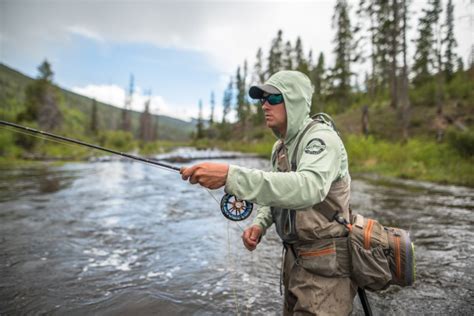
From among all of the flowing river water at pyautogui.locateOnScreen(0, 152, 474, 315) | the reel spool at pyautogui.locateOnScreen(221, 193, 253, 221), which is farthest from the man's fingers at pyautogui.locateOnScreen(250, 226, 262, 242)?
the flowing river water at pyautogui.locateOnScreen(0, 152, 474, 315)

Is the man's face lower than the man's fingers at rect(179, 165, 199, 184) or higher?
higher

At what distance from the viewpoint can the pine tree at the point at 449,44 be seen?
1232 inches

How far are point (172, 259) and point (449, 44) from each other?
146 ft

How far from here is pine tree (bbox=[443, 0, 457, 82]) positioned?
31.3 meters

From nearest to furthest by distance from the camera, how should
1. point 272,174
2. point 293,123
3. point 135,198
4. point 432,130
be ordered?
point 272,174, point 293,123, point 135,198, point 432,130

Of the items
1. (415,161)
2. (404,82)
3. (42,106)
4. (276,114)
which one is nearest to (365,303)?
(276,114)

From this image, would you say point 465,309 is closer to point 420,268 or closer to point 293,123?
point 420,268

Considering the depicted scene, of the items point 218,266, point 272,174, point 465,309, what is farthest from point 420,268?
point 272,174

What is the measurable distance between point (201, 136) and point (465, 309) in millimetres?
85190

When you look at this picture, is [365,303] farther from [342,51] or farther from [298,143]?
[342,51]

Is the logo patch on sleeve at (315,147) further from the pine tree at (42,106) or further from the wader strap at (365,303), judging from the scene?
the pine tree at (42,106)

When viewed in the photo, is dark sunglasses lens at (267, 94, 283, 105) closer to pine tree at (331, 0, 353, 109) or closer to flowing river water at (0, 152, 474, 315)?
flowing river water at (0, 152, 474, 315)

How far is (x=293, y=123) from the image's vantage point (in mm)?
2234

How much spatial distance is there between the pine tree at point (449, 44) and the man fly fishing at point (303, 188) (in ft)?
116
